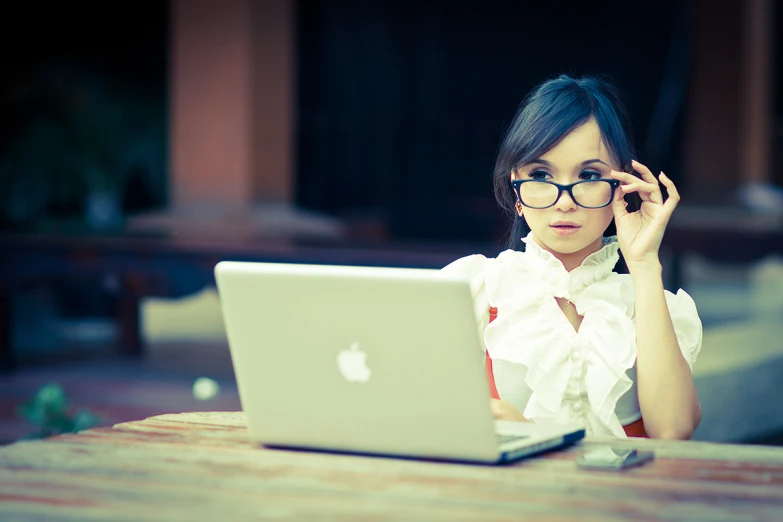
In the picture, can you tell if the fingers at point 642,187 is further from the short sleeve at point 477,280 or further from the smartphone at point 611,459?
the smartphone at point 611,459

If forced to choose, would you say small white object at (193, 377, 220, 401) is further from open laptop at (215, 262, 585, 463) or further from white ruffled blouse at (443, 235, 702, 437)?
open laptop at (215, 262, 585, 463)

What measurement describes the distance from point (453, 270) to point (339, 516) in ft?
2.60

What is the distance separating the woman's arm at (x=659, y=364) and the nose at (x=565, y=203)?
136 millimetres

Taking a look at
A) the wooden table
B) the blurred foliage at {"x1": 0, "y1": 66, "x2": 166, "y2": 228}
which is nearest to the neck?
the wooden table

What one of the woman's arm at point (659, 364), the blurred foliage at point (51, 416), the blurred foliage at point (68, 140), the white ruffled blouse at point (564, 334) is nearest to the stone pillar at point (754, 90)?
the blurred foliage at point (68, 140)

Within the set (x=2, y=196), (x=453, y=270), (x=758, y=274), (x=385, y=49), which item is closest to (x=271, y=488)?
(x=453, y=270)

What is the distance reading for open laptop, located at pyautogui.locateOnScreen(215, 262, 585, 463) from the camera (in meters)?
1.43

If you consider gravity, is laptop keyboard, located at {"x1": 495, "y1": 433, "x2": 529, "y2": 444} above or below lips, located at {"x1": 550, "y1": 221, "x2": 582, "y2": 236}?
below

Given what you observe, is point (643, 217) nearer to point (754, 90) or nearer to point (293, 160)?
point (293, 160)

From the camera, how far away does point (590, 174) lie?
1.97 meters

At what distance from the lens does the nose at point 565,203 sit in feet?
6.31

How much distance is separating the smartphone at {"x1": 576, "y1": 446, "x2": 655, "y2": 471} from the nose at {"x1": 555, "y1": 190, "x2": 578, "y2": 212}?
0.49 m

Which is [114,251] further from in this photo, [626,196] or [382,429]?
[382,429]

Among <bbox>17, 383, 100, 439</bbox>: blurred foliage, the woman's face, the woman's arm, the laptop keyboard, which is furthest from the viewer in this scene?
<bbox>17, 383, 100, 439</bbox>: blurred foliage
